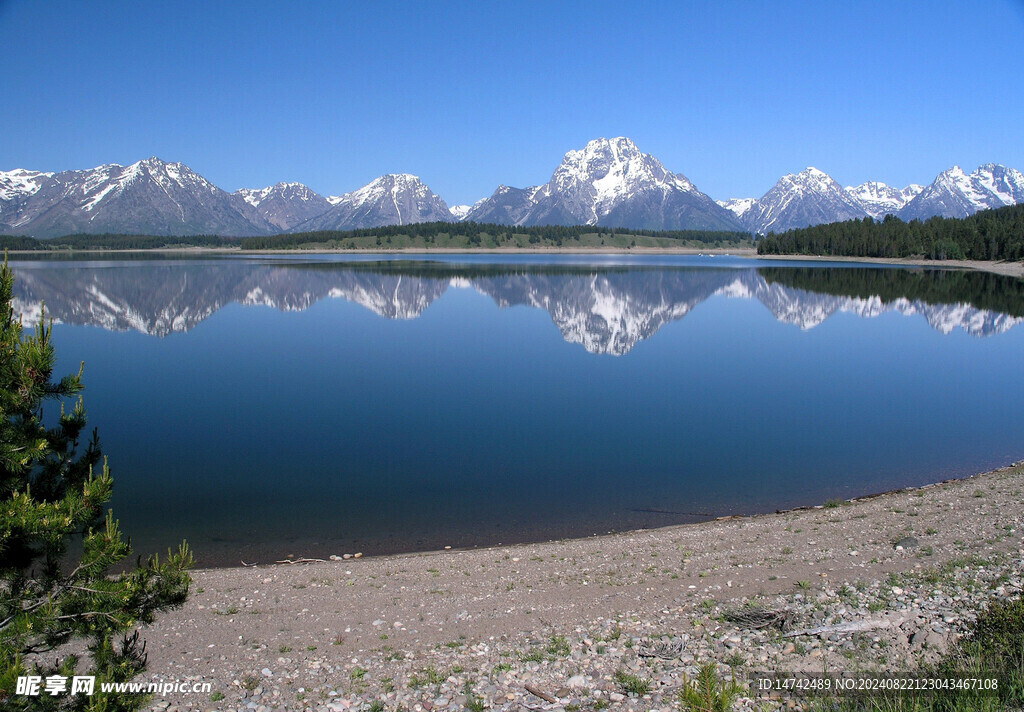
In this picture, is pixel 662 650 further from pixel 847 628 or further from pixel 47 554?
pixel 47 554

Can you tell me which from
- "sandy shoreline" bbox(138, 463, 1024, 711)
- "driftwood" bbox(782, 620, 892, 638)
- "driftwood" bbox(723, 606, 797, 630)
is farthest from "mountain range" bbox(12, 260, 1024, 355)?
"driftwood" bbox(782, 620, 892, 638)

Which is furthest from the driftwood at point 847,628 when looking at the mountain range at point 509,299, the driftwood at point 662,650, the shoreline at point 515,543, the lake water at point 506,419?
the mountain range at point 509,299

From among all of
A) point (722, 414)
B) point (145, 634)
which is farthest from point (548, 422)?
point (145, 634)

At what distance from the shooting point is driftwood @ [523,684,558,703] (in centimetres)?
666

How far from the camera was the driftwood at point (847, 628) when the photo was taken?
7641 mm

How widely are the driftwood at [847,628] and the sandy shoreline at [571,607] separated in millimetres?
80

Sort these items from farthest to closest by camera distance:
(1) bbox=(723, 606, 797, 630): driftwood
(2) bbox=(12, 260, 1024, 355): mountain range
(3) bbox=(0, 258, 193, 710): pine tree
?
(2) bbox=(12, 260, 1024, 355): mountain range
(1) bbox=(723, 606, 797, 630): driftwood
(3) bbox=(0, 258, 193, 710): pine tree

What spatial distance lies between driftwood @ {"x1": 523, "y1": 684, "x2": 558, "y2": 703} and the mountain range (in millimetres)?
27263

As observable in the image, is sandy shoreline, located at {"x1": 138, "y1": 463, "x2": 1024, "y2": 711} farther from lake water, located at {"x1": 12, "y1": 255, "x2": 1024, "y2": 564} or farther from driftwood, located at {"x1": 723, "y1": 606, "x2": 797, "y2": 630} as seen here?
lake water, located at {"x1": 12, "y1": 255, "x2": 1024, "y2": 564}

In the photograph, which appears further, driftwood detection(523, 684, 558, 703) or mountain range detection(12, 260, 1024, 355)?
mountain range detection(12, 260, 1024, 355)

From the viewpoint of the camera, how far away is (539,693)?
6781mm

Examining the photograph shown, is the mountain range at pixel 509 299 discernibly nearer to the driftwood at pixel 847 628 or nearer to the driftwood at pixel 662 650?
the driftwood at pixel 847 628

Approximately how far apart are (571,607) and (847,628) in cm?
343

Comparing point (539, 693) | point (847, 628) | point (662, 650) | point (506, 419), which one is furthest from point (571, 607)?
point (506, 419)
